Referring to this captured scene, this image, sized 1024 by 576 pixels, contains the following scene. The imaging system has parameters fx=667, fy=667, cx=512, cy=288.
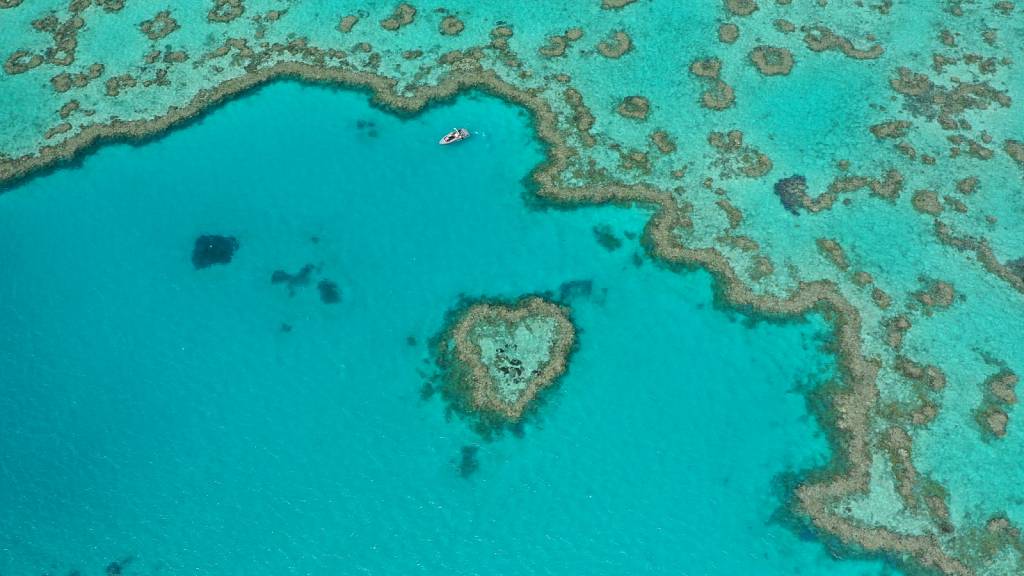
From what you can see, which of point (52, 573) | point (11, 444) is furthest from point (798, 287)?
point (11, 444)

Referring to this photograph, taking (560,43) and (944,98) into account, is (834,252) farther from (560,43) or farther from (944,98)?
(560,43)

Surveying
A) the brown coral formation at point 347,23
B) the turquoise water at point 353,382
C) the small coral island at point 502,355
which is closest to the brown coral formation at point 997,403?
the turquoise water at point 353,382

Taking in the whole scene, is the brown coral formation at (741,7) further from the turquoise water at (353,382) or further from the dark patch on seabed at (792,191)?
the turquoise water at (353,382)

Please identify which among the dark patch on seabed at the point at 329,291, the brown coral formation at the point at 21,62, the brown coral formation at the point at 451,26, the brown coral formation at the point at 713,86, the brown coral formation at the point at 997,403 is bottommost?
the brown coral formation at the point at 997,403

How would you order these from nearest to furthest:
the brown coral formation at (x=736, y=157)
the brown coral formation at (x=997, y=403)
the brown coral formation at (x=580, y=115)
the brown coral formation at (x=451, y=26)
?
the brown coral formation at (x=997, y=403) < the brown coral formation at (x=736, y=157) < the brown coral formation at (x=580, y=115) < the brown coral formation at (x=451, y=26)

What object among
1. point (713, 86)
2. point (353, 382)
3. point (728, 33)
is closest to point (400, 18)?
point (713, 86)

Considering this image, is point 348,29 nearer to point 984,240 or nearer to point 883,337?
point 883,337
